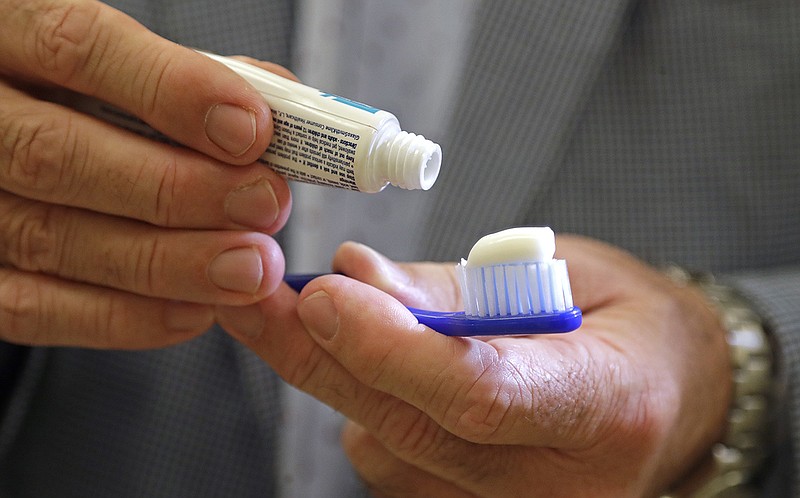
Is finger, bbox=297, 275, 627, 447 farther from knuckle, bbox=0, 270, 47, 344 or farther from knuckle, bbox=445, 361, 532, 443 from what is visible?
knuckle, bbox=0, 270, 47, 344

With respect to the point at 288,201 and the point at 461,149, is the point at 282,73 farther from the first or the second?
the point at 461,149

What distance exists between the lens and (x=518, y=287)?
305 millimetres

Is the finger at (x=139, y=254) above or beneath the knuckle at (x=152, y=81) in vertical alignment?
beneath

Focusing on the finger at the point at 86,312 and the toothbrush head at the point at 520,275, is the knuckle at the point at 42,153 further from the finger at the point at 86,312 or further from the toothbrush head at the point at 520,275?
the toothbrush head at the point at 520,275

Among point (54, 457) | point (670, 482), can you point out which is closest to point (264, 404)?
point (54, 457)

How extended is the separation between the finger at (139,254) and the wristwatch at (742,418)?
316 mm

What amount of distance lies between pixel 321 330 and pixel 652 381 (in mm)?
197

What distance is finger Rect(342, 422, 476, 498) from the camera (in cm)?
41

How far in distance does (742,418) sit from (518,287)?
266mm

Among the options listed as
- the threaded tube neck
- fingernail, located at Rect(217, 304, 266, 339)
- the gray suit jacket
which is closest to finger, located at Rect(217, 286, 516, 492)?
fingernail, located at Rect(217, 304, 266, 339)

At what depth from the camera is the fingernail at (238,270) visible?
358mm

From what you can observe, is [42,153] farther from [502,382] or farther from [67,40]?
[502,382]

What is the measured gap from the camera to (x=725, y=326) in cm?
49

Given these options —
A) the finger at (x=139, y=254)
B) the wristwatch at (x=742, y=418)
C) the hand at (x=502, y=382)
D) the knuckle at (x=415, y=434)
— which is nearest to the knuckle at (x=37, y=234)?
the finger at (x=139, y=254)
